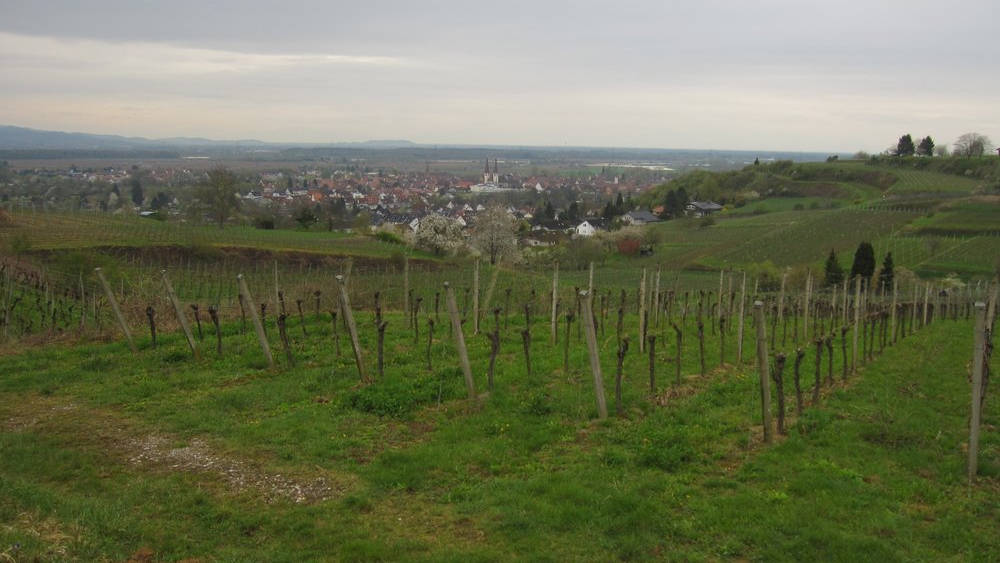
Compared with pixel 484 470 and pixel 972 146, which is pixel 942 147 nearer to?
pixel 972 146

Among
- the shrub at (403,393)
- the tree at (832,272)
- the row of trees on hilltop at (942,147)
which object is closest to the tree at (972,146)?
the row of trees on hilltop at (942,147)

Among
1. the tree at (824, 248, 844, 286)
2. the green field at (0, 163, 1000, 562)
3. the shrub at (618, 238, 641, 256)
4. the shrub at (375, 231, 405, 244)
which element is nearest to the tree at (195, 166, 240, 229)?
the shrub at (375, 231, 405, 244)

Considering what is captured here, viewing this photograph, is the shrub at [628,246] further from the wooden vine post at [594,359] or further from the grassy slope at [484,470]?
the wooden vine post at [594,359]

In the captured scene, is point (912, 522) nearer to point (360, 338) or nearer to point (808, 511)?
point (808, 511)

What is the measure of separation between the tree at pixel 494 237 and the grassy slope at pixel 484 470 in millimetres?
48877

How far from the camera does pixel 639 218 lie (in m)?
108

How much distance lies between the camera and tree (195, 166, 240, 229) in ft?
227

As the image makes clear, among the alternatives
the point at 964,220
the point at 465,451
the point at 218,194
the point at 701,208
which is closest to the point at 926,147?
the point at 701,208

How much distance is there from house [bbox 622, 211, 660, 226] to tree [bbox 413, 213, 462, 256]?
4202 cm

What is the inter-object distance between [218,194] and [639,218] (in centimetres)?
6445

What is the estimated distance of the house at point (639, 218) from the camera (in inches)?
4057

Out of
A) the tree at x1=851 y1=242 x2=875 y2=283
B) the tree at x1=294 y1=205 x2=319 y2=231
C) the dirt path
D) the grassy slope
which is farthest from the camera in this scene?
the tree at x1=294 y1=205 x2=319 y2=231

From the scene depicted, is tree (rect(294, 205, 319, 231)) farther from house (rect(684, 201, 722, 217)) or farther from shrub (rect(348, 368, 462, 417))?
house (rect(684, 201, 722, 217))

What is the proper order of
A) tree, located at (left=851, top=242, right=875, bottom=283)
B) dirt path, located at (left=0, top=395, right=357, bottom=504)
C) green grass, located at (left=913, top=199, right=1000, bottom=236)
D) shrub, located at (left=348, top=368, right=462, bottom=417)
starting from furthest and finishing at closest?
green grass, located at (left=913, top=199, right=1000, bottom=236) < tree, located at (left=851, top=242, right=875, bottom=283) < shrub, located at (left=348, top=368, right=462, bottom=417) < dirt path, located at (left=0, top=395, right=357, bottom=504)
